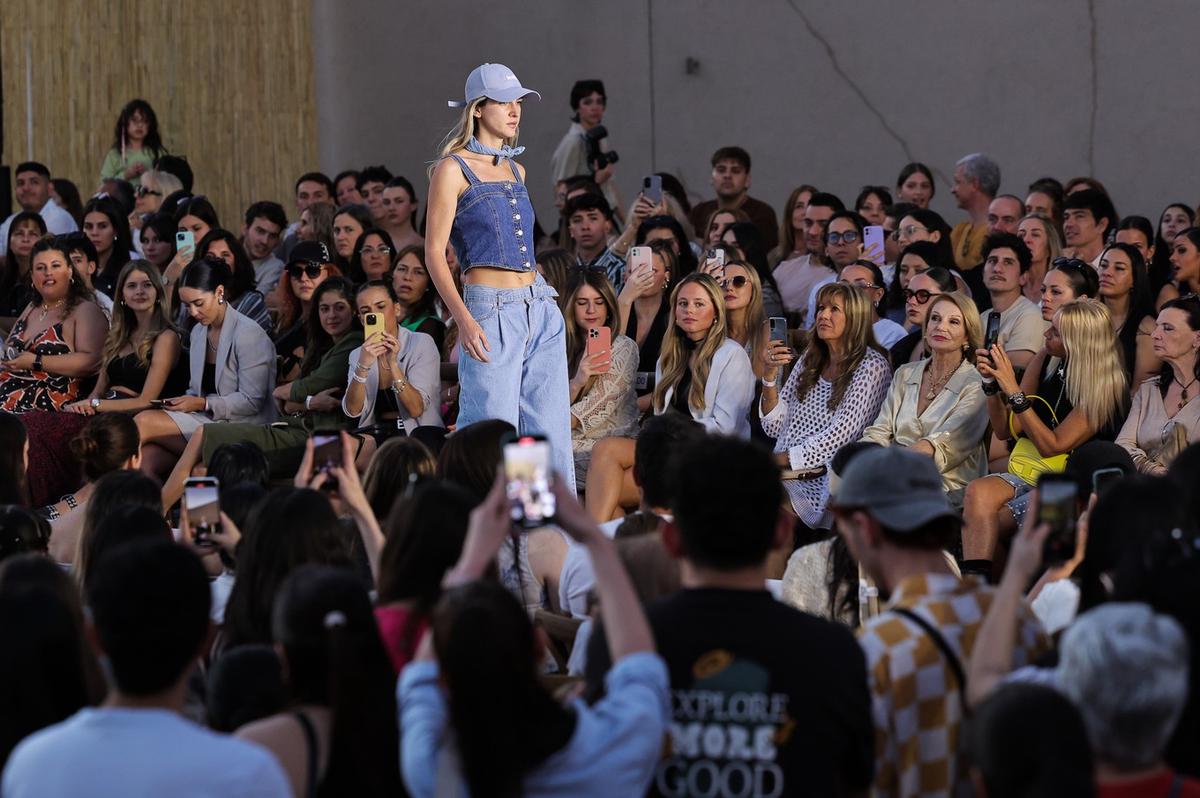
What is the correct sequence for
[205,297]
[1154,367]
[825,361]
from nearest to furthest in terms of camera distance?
1. [1154,367]
2. [825,361]
3. [205,297]

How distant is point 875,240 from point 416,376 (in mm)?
1969

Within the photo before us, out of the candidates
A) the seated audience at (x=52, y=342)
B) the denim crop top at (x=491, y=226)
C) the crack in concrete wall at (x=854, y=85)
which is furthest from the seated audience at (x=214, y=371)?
the crack in concrete wall at (x=854, y=85)

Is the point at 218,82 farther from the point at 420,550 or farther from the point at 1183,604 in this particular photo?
the point at 1183,604

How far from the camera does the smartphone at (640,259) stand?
22.0 feet

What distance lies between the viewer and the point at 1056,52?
8977mm

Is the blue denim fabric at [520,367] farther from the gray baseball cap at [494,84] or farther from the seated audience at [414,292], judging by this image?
the seated audience at [414,292]

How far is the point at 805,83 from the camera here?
9.68m

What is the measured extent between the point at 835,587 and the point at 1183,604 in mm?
1395

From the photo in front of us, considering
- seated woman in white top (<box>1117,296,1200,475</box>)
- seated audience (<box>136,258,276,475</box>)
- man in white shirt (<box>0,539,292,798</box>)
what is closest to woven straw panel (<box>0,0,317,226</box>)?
seated audience (<box>136,258,276,475</box>)

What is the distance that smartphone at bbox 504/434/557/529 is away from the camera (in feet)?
8.11

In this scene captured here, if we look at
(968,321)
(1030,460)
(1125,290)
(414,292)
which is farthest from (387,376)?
(1125,290)

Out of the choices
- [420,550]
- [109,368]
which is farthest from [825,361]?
[420,550]

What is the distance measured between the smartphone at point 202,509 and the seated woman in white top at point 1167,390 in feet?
9.39

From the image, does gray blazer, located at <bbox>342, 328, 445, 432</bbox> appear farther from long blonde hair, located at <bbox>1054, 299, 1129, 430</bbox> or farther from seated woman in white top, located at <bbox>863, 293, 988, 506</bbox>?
long blonde hair, located at <bbox>1054, 299, 1129, 430</bbox>
